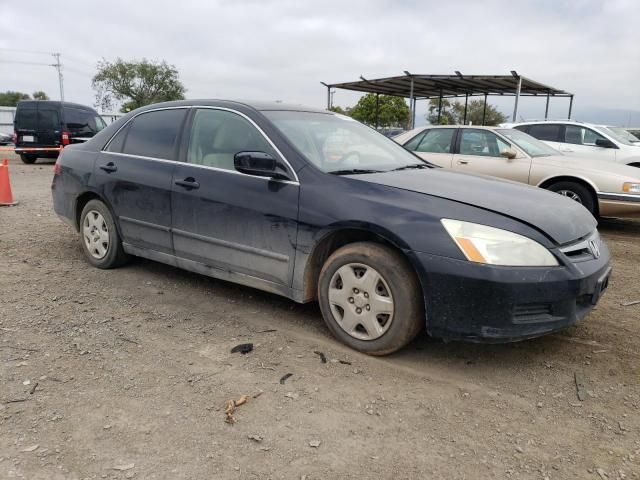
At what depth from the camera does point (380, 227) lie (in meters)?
3.06

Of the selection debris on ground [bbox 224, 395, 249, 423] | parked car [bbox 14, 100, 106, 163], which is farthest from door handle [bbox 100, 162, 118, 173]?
parked car [bbox 14, 100, 106, 163]

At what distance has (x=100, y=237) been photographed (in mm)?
4816

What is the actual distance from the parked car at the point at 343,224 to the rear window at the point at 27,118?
13.1 meters

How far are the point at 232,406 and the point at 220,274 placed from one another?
56.6 inches

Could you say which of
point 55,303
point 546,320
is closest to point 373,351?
point 546,320

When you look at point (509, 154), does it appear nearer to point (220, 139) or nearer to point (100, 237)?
point (220, 139)

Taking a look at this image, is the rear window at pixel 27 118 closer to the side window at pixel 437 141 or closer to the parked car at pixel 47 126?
the parked car at pixel 47 126

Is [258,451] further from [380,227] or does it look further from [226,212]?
[226,212]

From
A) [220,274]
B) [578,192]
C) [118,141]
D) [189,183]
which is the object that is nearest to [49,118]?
[118,141]

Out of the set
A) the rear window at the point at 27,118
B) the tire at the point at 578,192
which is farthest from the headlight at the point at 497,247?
the rear window at the point at 27,118

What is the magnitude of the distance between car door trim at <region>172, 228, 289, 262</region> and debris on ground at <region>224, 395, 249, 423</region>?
1048 millimetres

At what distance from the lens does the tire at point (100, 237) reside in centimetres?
470

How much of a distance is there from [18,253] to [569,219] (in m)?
5.16

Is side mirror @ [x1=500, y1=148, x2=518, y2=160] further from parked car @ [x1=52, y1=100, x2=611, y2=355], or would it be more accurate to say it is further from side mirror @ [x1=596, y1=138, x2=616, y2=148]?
side mirror @ [x1=596, y1=138, x2=616, y2=148]
